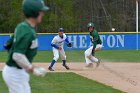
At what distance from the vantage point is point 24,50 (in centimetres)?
611

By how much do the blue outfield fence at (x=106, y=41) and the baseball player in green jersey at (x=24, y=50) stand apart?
2718 centimetres

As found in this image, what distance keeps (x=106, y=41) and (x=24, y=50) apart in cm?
2826

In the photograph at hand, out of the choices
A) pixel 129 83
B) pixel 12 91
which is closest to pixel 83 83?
pixel 129 83

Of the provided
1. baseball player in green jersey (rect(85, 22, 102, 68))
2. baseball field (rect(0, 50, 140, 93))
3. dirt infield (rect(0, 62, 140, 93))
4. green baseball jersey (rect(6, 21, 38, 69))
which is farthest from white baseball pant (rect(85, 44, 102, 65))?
green baseball jersey (rect(6, 21, 38, 69))

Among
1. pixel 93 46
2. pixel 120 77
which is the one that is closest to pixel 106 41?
pixel 93 46

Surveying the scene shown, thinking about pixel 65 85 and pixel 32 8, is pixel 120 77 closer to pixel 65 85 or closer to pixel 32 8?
pixel 65 85

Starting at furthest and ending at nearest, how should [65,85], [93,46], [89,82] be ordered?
[93,46] → [89,82] → [65,85]

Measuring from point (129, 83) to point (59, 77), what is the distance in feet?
8.30

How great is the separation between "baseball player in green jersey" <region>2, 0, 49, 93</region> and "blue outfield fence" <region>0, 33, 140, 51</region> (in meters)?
27.2

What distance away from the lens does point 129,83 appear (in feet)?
46.4

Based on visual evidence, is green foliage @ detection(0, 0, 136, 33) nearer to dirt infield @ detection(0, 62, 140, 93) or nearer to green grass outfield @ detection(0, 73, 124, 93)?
dirt infield @ detection(0, 62, 140, 93)

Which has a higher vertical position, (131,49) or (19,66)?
(19,66)

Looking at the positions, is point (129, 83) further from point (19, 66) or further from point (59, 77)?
point (19, 66)

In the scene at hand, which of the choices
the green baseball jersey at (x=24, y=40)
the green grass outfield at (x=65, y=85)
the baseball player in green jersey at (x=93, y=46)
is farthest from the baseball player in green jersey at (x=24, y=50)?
the baseball player in green jersey at (x=93, y=46)
